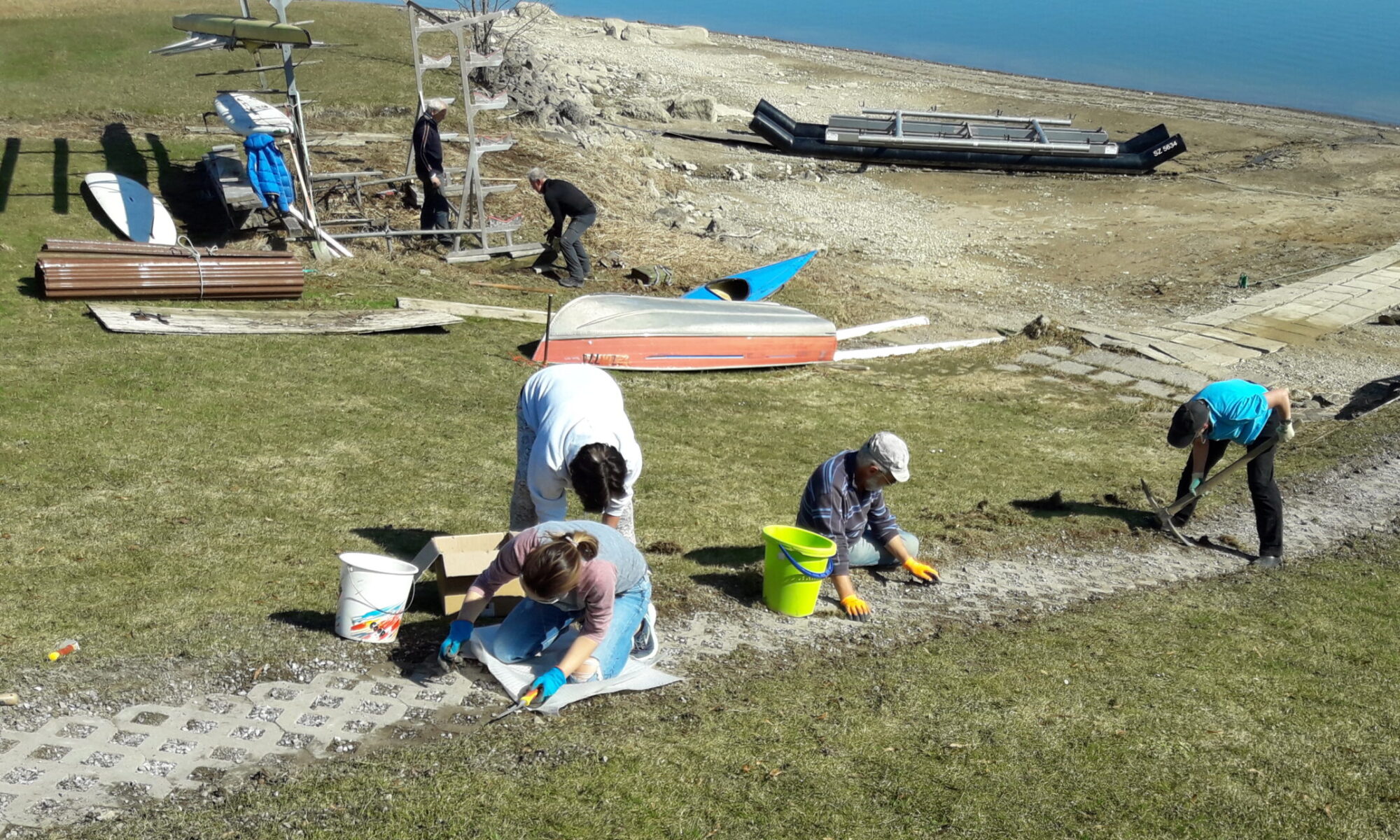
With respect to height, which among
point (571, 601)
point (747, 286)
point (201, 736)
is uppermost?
point (571, 601)

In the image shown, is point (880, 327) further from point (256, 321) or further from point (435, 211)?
point (256, 321)

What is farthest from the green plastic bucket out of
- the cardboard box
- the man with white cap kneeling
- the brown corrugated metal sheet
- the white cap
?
the brown corrugated metal sheet

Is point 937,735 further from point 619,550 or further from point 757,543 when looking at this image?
point 757,543

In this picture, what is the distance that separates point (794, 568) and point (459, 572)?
6.62 ft

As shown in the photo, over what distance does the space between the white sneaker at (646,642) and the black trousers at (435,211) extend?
1211 cm

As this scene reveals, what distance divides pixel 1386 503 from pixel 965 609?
527cm

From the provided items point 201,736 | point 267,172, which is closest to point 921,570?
point 201,736

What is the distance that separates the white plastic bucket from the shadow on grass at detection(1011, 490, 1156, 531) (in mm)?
5704

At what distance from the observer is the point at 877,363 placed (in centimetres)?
1512

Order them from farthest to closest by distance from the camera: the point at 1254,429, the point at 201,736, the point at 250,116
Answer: the point at 250,116 < the point at 1254,429 < the point at 201,736

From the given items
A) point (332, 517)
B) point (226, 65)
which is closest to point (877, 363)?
point (332, 517)

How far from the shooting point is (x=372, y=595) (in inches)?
228

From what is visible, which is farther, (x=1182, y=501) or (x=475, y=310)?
(x=475, y=310)

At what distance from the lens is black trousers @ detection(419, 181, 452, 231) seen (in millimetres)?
16953
